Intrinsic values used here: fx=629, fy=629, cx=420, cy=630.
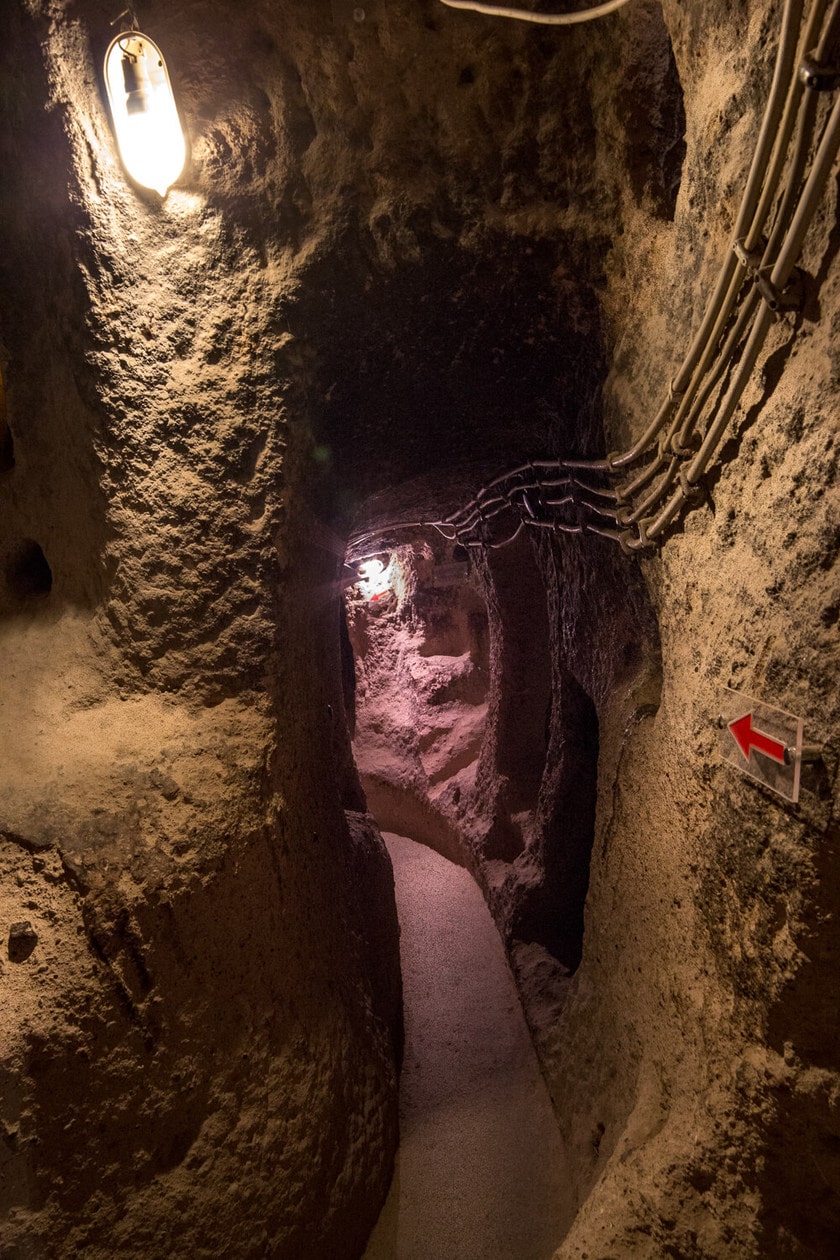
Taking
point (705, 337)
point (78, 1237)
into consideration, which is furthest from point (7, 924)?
point (705, 337)

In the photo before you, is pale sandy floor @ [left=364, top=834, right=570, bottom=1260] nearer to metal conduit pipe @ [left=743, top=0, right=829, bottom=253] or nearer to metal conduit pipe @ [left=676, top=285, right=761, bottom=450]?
metal conduit pipe @ [left=676, top=285, right=761, bottom=450]

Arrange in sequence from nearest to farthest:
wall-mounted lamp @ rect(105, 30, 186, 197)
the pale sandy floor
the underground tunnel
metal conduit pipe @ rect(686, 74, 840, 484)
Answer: metal conduit pipe @ rect(686, 74, 840, 484), the underground tunnel, wall-mounted lamp @ rect(105, 30, 186, 197), the pale sandy floor

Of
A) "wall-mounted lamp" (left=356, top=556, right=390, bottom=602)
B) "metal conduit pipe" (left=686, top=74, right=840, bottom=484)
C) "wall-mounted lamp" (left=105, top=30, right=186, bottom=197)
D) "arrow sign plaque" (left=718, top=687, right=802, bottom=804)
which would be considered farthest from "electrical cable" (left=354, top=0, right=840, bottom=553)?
"wall-mounted lamp" (left=356, top=556, right=390, bottom=602)

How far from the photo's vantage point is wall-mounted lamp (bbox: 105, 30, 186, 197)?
1882 millimetres

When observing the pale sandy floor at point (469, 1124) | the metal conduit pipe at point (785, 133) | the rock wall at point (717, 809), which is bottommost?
the pale sandy floor at point (469, 1124)

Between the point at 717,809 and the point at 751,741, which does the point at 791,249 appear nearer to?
the point at 751,741

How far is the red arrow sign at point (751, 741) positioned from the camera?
1323mm

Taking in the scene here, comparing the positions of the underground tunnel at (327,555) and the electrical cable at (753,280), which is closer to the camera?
the electrical cable at (753,280)

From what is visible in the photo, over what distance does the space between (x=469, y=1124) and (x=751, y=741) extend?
2.82m

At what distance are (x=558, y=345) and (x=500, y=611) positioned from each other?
10.2 ft

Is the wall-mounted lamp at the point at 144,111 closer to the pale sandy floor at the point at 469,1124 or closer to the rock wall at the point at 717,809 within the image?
the rock wall at the point at 717,809

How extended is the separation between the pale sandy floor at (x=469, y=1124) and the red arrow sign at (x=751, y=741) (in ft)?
7.75

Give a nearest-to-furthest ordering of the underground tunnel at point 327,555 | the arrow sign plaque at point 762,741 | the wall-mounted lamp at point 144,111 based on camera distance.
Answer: the arrow sign plaque at point 762,741 < the underground tunnel at point 327,555 < the wall-mounted lamp at point 144,111

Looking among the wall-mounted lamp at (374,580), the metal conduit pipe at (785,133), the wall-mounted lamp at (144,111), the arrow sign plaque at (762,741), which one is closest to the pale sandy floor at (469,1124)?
the arrow sign plaque at (762,741)
